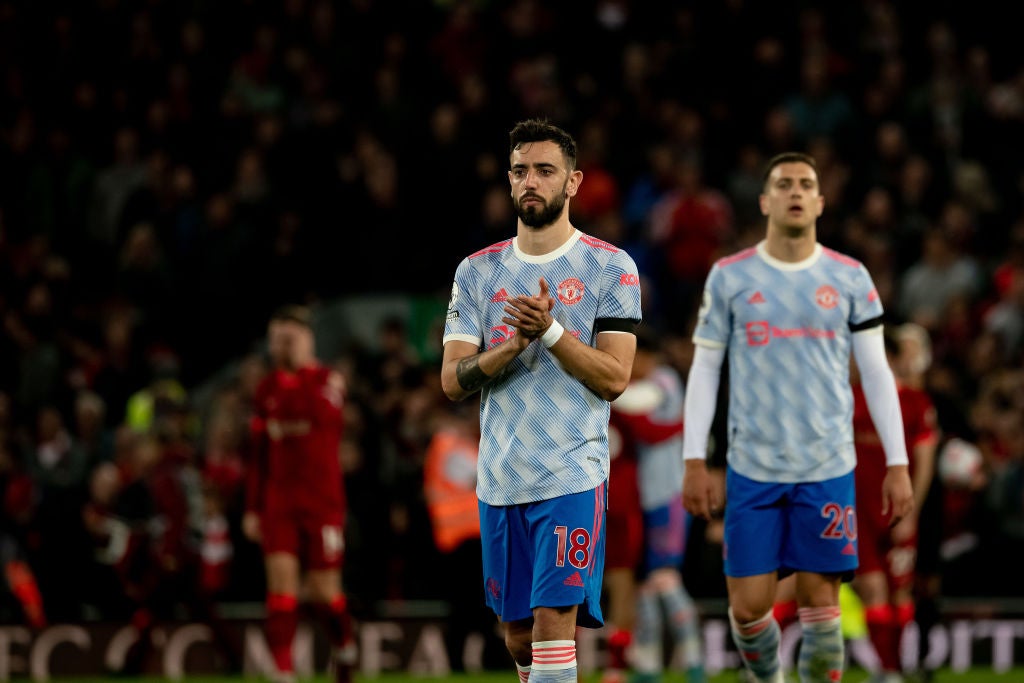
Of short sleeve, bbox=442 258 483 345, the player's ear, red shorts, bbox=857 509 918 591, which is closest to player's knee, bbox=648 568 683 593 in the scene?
red shorts, bbox=857 509 918 591

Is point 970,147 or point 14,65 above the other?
point 14,65

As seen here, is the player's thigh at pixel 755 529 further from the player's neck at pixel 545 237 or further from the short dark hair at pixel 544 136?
the short dark hair at pixel 544 136

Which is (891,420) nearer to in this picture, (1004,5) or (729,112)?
(729,112)

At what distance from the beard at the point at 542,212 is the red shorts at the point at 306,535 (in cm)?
477

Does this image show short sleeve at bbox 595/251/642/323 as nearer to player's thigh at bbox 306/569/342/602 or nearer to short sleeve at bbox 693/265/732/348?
short sleeve at bbox 693/265/732/348

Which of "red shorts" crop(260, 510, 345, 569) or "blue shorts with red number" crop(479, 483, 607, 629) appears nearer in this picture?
"blue shorts with red number" crop(479, 483, 607, 629)

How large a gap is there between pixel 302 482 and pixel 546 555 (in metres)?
4.72

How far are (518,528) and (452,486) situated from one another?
662 cm

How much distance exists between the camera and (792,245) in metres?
7.56

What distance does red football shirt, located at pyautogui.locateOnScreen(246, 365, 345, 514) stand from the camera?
10602 mm

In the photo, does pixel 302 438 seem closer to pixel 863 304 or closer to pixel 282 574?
pixel 282 574

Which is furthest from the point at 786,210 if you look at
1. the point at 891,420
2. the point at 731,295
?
the point at 891,420

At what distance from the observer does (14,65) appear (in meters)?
17.7

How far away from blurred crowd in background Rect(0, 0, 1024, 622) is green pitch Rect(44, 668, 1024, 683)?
68 centimetres
